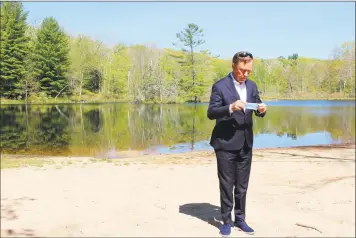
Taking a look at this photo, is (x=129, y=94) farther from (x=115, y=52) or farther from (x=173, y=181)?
(x=173, y=181)

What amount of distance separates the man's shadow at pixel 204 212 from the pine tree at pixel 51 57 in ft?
205

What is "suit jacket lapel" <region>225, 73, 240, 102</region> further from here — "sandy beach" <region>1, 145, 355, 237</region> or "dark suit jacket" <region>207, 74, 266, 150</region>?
"sandy beach" <region>1, 145, 355, 237</region>

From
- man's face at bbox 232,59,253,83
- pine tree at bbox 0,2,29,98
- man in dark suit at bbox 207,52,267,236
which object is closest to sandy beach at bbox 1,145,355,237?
man in dark suit at bbox 207,52,267,236

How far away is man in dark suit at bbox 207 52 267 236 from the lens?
4.20 meters

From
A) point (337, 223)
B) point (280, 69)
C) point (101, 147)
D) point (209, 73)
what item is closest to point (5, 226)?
point (337, 223)

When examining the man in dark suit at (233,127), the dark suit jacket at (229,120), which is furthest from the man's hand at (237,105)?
the dark suit jacket at (229,120)

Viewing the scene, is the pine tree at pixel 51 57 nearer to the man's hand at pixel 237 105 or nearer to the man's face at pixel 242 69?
the man's face at pixel 242 69

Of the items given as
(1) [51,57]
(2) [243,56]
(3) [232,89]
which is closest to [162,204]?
(3) [232,89]

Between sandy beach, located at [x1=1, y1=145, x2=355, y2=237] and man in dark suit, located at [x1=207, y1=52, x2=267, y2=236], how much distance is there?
68 cm

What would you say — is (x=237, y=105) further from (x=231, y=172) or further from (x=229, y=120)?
(x=231, y=172)

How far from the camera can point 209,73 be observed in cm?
7238

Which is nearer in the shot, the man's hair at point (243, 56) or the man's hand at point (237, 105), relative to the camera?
the man's hand at point (237, 105)

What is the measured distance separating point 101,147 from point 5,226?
1317cm

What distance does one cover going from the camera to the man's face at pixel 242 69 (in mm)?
4145
